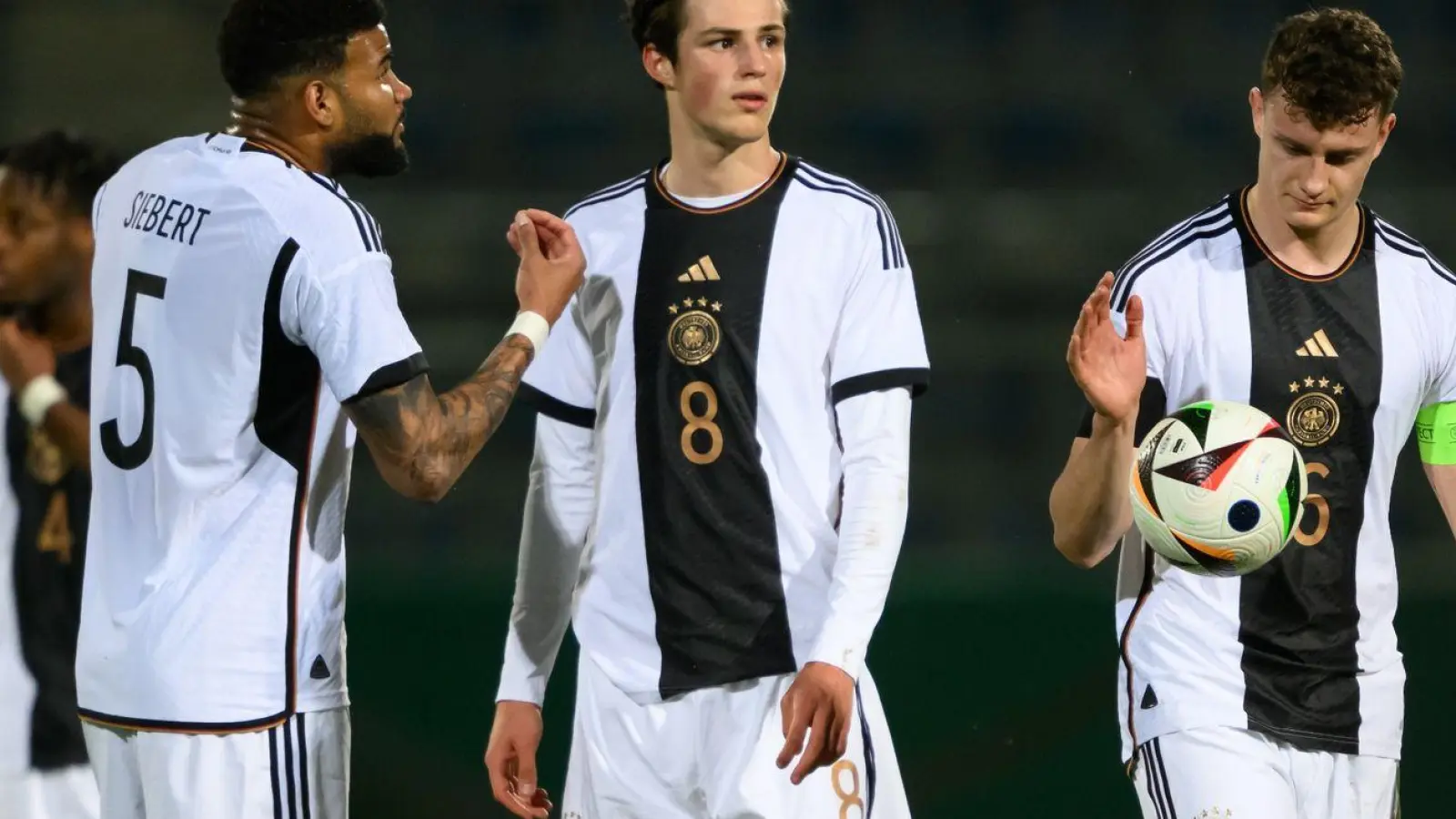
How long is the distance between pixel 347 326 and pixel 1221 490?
1.47m

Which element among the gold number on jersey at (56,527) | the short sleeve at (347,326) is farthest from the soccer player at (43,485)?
the short sleeve at (347,326)

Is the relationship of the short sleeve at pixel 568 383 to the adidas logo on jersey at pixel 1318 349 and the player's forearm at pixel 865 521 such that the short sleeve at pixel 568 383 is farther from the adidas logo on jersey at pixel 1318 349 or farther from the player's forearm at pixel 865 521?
A: the adidas logo on jersey at pixel 1318 349

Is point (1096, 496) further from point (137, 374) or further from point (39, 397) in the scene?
point (39, 397)

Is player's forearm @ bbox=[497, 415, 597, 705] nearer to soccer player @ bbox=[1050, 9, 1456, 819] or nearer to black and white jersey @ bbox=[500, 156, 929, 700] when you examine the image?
→ black and white jersey @ bbox=[500, 156, 929, 700]

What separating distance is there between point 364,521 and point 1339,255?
2931 millimetres

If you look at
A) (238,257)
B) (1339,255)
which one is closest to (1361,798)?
(1339,255)

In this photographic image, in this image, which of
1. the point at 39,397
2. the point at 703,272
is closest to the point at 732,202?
the point at 703,272

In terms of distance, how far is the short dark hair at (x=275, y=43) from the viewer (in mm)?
3203

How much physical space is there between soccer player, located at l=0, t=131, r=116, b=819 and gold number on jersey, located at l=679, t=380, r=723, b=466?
1.28 m

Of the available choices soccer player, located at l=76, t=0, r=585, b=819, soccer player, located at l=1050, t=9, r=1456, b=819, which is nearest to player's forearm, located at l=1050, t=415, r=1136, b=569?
soccer player, located at l=1050, t=9, r=1456, b=819

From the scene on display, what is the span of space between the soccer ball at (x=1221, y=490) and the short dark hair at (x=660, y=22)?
1058 mm

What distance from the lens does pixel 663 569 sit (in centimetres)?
350

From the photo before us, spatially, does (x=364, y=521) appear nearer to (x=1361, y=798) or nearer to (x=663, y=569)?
(x=663, y=569)

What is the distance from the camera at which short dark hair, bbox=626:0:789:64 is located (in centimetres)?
360
